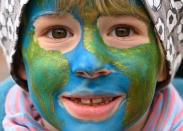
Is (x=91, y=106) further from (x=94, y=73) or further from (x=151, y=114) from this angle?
(x=151, y=114)

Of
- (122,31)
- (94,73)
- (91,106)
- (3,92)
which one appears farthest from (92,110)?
(3,92)

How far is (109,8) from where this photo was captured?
1270 millimetres

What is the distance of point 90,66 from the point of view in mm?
1200

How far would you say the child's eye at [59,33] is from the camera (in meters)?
1.34

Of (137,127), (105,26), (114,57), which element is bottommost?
(137,127)

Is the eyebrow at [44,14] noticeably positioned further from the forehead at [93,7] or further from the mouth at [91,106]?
the mouth at [91,106]

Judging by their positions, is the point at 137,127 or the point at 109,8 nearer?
the point at 109,8

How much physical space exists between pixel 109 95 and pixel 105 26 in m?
0.27

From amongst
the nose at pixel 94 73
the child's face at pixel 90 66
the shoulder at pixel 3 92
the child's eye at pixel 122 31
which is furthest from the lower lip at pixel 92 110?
the shoulder at pixel 3 92

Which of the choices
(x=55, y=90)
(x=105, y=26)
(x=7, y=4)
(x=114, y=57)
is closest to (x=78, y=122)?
(x=55, y=90)

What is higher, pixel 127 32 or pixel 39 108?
pixel 127 32

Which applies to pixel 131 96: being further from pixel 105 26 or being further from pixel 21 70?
pixel 21 70

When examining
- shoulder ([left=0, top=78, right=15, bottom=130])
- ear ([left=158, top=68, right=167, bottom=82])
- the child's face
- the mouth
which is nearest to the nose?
the child's face

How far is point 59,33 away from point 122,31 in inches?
10.3
